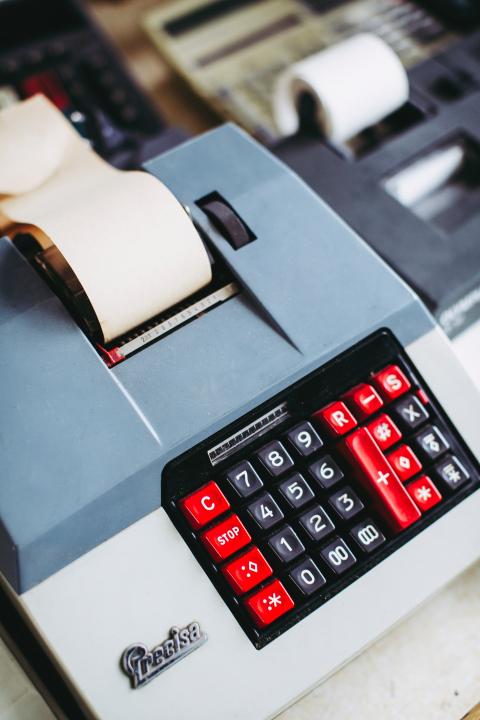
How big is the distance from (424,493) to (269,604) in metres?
0.17

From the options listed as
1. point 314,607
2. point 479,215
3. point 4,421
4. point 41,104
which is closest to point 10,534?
point 4,421

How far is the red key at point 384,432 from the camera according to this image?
47cm

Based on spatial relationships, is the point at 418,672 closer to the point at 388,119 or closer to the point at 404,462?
the point at 404,462

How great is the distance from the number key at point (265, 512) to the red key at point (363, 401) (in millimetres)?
109

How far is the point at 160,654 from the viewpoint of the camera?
41cm

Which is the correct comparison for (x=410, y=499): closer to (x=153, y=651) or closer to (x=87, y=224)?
(x=153, y=651)

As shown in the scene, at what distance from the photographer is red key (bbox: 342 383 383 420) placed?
471 mm

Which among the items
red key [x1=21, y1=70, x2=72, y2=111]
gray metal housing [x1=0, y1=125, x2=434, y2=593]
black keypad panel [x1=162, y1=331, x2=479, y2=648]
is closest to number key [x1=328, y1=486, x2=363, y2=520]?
black keypad panel [x1=162, y1=331, x2=479, y2=648]

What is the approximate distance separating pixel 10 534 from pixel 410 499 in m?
0.32

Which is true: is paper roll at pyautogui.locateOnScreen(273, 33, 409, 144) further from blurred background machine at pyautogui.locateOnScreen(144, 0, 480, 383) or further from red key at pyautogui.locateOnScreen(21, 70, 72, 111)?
red key at pyautogui.locateOnScreen(21, 70, 72, 111)

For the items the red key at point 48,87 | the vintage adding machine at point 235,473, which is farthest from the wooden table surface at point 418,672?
the red key at point 48,87

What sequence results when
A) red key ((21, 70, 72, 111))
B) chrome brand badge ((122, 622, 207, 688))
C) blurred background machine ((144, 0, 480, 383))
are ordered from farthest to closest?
red key ((21, 70, 72, 111)) < blurred background machine ((144, 0, 480, 383)) < chrome brand badge ((122, 622, 207, 688))

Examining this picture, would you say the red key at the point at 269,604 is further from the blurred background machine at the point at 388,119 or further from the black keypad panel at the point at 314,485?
the blurred background machine at the point at 388,119

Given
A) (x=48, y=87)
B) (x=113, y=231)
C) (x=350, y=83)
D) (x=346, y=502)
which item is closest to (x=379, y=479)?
(x=346, y=502)
